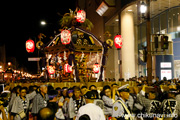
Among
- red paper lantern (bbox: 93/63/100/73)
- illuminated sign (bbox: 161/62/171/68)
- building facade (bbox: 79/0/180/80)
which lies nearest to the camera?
red paper lantern (bbox: 93/63/100/73)

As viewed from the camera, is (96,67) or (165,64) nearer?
(96,67)

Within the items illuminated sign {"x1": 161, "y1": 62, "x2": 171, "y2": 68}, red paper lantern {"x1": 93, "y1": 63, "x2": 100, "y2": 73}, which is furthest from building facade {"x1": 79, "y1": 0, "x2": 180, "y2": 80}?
red paper lantern {"x1": 93, "y1": 63, "x2": 100, "y2": 73}

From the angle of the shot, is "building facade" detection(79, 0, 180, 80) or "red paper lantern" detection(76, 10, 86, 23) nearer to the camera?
"red paper lantern" detection(76, 10, 86, 23)

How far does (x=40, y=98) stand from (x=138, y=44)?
81.0 ft

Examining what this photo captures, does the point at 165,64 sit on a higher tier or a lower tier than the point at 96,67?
higher

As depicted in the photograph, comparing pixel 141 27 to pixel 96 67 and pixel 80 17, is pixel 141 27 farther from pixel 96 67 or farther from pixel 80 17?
pixel 96 67

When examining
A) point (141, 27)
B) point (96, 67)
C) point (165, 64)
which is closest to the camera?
point (96, 67)

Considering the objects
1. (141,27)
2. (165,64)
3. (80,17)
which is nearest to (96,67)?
(80,17)

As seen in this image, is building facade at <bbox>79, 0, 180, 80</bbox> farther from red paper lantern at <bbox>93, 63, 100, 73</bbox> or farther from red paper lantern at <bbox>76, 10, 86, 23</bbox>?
red paper lantern at <bbox>93, 63, 100, 73</bbox>

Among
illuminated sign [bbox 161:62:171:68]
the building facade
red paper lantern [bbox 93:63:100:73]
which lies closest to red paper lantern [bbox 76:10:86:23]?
the building facade

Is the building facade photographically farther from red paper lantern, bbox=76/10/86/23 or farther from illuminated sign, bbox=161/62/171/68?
red paper lantern, bbox=76/10/86/23

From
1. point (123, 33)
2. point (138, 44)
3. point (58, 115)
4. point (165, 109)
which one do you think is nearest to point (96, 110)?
point (58, 115)

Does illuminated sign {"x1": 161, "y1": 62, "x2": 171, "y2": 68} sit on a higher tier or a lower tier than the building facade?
lower

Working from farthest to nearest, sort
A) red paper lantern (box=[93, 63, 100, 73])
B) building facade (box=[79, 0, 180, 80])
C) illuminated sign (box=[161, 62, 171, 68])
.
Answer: building facade (box=[79, 0, 180, 80])
illuminated sign (box=[161, 62, 171, 68])
red paper lantern (box=[93, 63, 100, 73])
